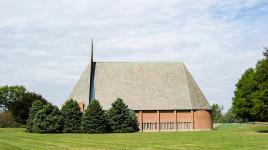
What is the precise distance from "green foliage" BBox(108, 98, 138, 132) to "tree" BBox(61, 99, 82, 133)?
458 cm

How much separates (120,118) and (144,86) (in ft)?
38.6

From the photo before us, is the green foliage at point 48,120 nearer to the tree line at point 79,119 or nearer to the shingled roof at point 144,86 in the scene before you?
the tree line at point 79,119

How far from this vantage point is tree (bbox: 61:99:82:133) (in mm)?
64500

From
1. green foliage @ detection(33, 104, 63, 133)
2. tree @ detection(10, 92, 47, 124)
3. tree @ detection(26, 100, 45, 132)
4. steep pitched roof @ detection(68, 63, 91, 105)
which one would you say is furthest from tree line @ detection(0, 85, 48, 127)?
green foliage @ detection(33, 104, 63, 133)

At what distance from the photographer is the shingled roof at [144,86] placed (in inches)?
2918

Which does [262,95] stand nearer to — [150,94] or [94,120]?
[94,120]

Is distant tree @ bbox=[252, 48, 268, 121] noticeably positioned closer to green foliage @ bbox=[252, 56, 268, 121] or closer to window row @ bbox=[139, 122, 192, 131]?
green foliage @ bbox=[252, 56, 268, 121]

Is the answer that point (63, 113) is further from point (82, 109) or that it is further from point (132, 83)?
point (132, 83)

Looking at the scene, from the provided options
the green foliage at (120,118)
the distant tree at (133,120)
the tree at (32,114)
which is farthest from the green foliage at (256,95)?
the tree at (32,114)

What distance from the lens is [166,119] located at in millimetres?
74375

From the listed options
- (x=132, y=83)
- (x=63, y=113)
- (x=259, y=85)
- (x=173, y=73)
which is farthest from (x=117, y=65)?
(x=259, y=85)

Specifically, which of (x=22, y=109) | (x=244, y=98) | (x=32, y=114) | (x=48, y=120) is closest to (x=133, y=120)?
(x=48, y=120)

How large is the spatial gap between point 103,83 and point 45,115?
14.2 m

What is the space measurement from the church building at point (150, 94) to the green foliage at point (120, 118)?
5978 mm
